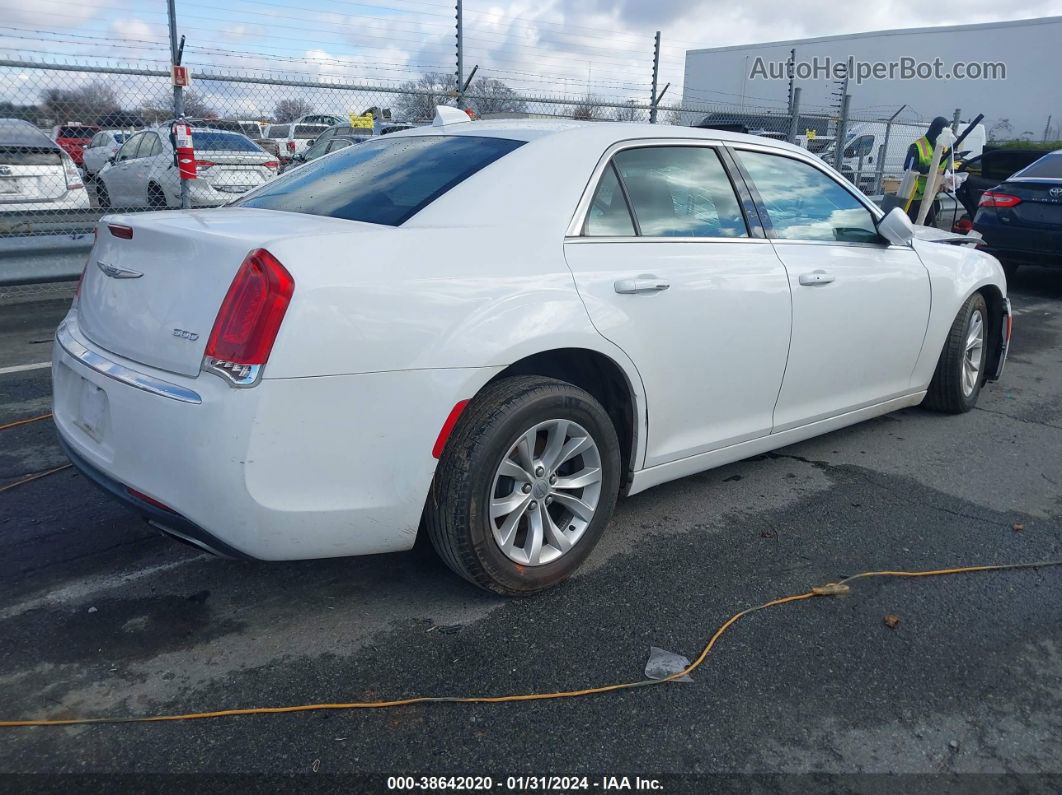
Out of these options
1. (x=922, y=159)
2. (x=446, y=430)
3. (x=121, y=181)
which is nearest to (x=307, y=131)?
(x=121, y=181)

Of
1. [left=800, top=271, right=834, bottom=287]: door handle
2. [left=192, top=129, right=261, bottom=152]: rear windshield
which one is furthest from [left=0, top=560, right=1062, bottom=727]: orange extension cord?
[left=192, top=129, right=261, bottom=152]: rear windshield

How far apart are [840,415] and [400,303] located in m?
2.60

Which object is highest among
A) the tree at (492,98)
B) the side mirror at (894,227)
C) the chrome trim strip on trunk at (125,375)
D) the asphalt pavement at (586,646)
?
the tree at (492,98)

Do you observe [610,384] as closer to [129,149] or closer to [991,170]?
[991,170]

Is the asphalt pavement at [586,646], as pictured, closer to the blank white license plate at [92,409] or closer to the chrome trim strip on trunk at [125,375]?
the blank white license plate at [92,409]

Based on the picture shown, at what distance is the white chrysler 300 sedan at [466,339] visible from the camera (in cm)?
243

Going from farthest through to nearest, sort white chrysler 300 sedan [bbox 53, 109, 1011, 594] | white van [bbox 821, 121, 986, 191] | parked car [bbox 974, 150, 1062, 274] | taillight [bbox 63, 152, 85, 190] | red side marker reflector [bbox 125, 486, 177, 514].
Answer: white van [bbox 821, 121, 986, 191] < parked car [bbox 974, 150, 1062, 274] < taillight [bbox 63, 152, 85, 190] < red side marker reflector [bbox 125, 486, 177, 514] < white chrysler 300 sedan [bbox 53, 109, 1011, 594]

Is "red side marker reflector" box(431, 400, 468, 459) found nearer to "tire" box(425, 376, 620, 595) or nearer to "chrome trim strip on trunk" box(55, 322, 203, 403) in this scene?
"tire" box(425, 376, 620, 595)

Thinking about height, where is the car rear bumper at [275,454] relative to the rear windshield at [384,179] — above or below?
below

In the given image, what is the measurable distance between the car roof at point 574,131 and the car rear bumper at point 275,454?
119cm

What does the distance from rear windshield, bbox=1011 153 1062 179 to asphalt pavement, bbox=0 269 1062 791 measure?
22.9 ft

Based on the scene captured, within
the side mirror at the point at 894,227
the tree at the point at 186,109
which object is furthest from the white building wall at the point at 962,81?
the side mirror at the point at 894,227

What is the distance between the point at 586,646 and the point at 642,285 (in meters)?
1.28

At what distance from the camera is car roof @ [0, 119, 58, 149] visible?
8.78 meters
